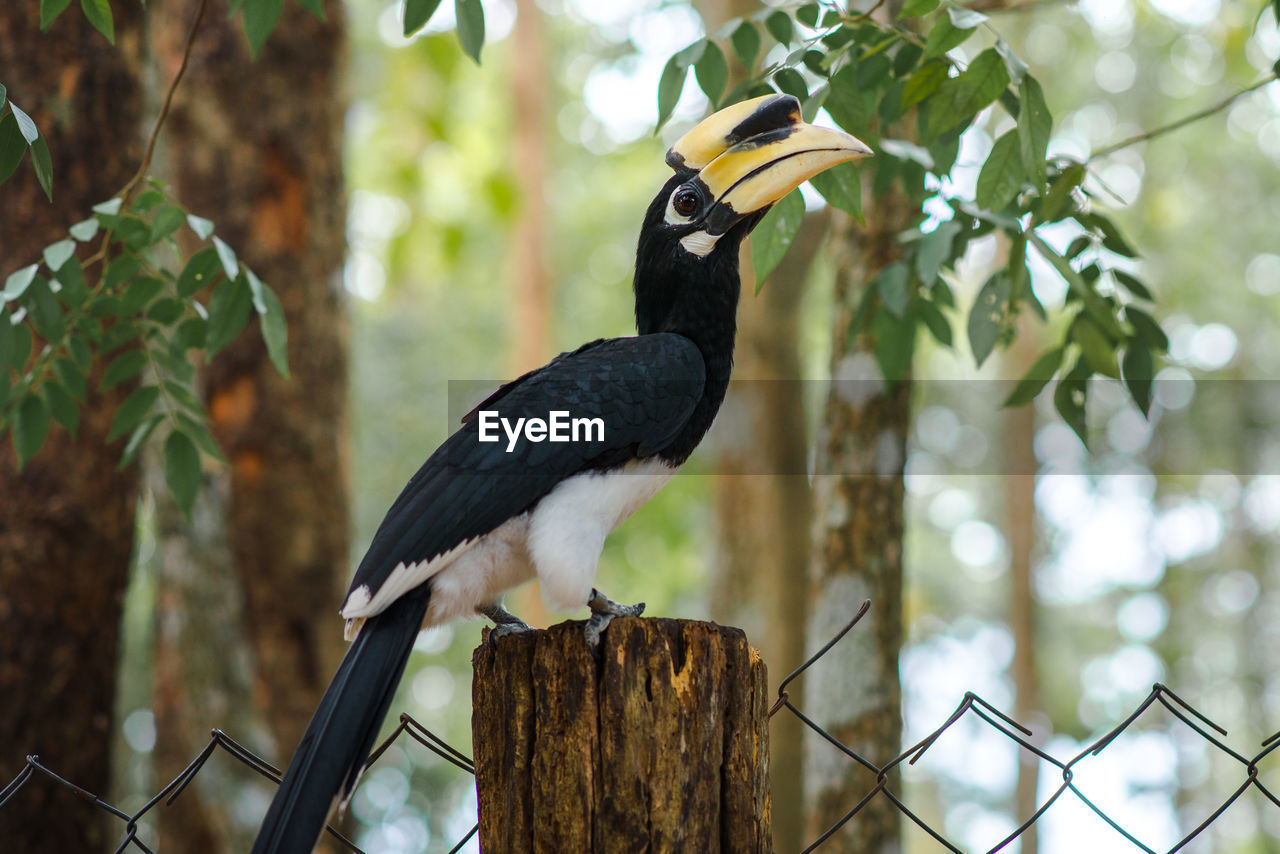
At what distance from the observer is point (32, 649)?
3.09 metres

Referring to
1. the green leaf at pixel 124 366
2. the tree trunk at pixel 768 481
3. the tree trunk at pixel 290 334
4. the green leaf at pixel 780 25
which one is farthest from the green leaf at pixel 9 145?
the tree trunk at pixel 768 481

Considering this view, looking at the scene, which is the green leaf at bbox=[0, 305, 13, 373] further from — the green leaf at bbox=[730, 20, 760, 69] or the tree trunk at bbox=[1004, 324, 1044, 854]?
the tree trunk at bbox=[1004, 324, 1044, 854]

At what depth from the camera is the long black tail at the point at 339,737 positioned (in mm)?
1654

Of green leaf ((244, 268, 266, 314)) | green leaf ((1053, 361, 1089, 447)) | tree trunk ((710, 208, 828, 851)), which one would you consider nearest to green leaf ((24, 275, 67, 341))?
green leaf ((244, 268, 266, 314))

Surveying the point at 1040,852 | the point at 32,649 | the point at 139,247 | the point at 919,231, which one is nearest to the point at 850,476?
the point at 919,231

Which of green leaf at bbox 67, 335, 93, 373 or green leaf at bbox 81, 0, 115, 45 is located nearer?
green leaf at bbox 81, 0, 115, 45

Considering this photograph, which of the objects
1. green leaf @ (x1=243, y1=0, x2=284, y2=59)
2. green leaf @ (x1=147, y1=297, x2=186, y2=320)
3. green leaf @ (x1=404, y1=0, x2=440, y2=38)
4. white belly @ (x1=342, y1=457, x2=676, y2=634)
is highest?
green leaf @ (x1=404, y1=0, x2=440, y2=38)

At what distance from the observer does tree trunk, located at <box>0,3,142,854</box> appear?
3061 mm

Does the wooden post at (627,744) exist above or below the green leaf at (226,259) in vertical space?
below

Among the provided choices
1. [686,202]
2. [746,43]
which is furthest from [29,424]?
[746,43]

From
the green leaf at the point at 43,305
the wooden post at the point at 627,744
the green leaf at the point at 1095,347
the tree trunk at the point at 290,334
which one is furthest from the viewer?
the tree trunk at the point at 290,334

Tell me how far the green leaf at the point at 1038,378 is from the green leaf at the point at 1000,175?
0.66 metres

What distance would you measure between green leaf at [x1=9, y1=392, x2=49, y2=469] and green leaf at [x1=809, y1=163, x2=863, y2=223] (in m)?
1.75

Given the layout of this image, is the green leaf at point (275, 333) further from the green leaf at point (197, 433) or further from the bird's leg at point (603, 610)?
the bird's leg at point (603, 610)
